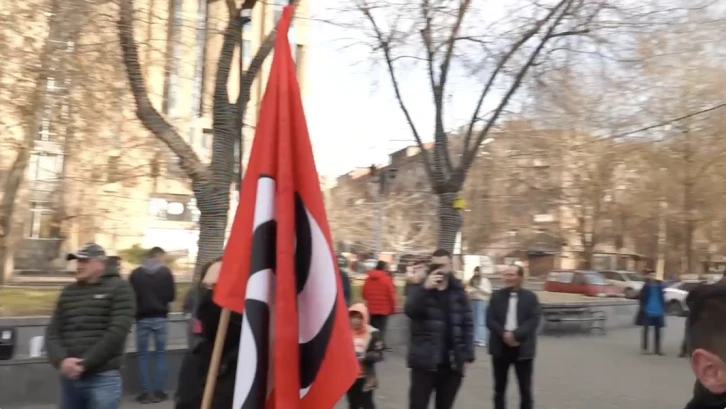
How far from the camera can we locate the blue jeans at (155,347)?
927 centimetres

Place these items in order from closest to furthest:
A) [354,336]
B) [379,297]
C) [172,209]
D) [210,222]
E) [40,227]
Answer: [354,336]
[210,222]
[379,297]
[40,227]
[172,209]

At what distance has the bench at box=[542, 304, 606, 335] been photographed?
20.4 meters

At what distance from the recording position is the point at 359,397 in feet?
23.3

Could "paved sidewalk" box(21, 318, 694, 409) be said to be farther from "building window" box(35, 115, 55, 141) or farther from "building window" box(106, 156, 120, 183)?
"building window" box(106, 156, 120, 183)

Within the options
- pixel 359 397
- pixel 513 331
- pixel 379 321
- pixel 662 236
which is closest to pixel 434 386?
pixel 359 397

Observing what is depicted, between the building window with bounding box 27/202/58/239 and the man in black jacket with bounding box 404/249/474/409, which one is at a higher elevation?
the building window with bounding box 27/202/58/239

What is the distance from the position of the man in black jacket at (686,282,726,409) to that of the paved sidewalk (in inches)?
297

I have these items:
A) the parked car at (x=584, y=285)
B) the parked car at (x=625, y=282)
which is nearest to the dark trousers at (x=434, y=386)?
the parked car at (x=584, y=285)

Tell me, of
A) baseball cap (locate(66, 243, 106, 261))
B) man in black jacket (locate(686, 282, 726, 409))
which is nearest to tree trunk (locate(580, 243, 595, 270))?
baseball cap (locate(66, 243, 106, 261))

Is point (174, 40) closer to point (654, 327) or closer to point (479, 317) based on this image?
point (479, 317)

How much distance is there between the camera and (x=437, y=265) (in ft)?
21.2

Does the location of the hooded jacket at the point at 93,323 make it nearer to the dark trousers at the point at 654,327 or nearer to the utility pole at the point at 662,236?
the dark trousers at the point at 654,327

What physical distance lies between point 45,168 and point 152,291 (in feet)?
50.0

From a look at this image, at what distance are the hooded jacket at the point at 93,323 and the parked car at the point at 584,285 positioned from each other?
32.5m
